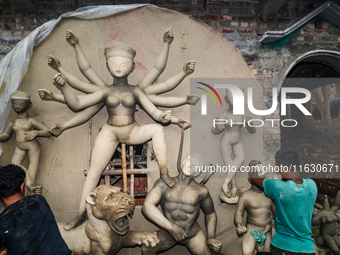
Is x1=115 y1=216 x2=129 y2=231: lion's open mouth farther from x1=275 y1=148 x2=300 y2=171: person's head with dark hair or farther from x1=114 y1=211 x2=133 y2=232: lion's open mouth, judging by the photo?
x1=275 y1=148 x2=300 y2=171: person's head with dark hair

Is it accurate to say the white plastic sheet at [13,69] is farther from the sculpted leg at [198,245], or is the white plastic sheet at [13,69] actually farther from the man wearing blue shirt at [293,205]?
the man wearing blue shirt at [293,205]

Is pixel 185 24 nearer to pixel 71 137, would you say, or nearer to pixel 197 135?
pixel 197 135

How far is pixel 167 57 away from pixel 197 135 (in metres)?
1.07

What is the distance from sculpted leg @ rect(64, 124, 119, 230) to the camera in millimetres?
2869

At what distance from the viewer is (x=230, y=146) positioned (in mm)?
3199

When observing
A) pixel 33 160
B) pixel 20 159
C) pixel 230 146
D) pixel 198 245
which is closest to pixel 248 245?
pixel 198 245

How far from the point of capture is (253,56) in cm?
354

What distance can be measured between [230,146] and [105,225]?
176 centimetres

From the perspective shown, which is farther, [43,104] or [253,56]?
[253,56]

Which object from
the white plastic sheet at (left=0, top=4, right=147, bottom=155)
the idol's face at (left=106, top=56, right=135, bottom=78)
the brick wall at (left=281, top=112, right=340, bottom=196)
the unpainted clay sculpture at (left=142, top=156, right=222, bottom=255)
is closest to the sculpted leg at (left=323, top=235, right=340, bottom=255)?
the unpainted clay sculpture at (left=142, top=156, right=222, bottom=255)

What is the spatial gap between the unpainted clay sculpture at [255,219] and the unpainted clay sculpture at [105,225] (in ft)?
3.41

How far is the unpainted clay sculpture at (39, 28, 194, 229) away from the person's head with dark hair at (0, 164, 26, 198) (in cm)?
114

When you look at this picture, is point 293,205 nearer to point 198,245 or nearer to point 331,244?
point 198,245

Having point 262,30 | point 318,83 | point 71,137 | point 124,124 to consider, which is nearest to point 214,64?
point 262,30
